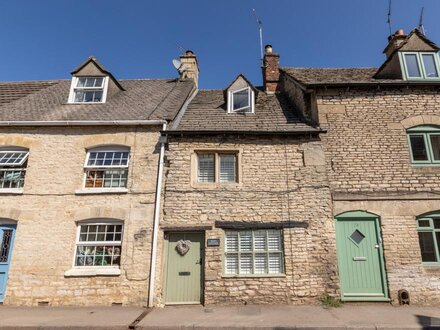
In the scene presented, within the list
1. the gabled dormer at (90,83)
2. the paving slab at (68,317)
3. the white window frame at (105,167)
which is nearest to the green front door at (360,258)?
the paving slab at (68,317)

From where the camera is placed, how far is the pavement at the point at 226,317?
6.39 metres

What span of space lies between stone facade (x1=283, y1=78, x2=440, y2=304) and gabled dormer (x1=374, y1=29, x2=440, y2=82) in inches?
30.1

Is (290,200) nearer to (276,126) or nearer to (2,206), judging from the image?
(276,126)

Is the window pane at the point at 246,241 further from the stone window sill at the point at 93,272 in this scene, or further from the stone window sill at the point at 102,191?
the stone window sill at the point at 102,191

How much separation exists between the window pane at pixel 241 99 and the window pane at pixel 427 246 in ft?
24.0

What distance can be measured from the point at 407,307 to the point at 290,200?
4226 millimetres

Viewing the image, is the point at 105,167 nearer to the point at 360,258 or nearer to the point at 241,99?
the point at 241,99

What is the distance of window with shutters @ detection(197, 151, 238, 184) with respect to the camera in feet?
31.2

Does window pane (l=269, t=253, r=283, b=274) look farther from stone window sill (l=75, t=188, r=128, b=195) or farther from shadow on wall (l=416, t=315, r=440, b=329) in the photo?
stone window sill (l=75, t=188, r=128, b=195)

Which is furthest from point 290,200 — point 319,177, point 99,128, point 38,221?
point 38,221

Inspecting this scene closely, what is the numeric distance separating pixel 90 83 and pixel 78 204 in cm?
567

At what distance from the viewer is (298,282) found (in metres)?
8.39

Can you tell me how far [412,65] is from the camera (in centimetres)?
1062

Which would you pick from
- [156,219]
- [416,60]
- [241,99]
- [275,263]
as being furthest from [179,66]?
[275,263]
